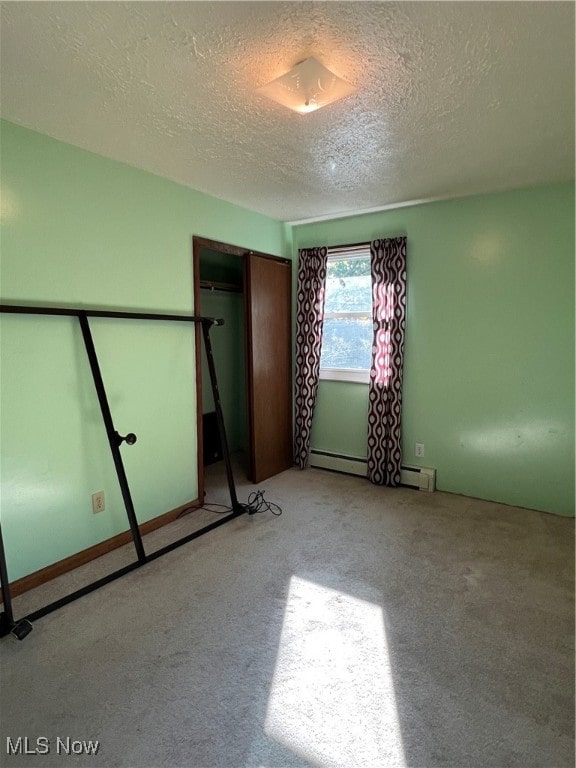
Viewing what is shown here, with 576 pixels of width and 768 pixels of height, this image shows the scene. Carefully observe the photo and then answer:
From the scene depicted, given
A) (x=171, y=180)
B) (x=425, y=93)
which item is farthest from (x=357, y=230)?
(x=425, y=93)

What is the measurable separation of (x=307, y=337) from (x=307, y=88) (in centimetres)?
230

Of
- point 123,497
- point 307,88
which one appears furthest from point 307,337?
point 307,88

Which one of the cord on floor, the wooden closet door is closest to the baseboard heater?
the wooden closet door

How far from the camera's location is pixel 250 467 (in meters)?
3.53

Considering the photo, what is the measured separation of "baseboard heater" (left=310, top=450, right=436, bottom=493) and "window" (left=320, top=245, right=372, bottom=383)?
72 centimetres

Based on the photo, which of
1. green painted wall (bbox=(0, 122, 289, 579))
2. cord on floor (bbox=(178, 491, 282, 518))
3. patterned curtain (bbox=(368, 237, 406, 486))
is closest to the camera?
green painted wall (bbox=(0, 122, 289, 579))

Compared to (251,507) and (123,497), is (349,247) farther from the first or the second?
(123,497)

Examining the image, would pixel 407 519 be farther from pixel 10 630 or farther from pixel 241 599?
pixel 10 630

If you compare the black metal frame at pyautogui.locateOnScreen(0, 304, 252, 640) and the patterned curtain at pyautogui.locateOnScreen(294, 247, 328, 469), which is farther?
the patterned curtain at pyautogui.locateOnScreen(294, 247, 328, 469)

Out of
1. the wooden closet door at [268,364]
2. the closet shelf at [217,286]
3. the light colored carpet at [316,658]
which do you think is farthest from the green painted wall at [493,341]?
the closet shelf at [217,286]

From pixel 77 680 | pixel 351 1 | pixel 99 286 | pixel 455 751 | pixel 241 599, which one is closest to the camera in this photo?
pixel 351 1

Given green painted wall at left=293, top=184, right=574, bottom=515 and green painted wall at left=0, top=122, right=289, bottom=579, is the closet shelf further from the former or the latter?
green painted wall at left=293, top=184, right=574, bottom=515

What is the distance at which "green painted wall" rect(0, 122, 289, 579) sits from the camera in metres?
1.96

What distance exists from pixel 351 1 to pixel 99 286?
1764mm
